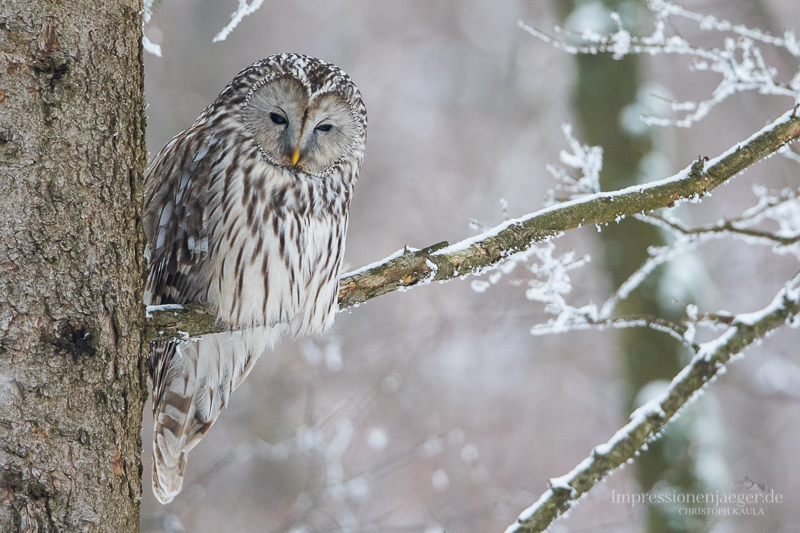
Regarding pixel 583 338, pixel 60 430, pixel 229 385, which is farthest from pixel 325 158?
pixel 583 338

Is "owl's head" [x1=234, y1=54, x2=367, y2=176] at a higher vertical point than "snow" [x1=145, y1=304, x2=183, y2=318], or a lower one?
higher

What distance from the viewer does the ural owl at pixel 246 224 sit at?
8.37ft

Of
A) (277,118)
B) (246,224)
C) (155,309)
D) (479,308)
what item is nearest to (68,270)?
(155,309)

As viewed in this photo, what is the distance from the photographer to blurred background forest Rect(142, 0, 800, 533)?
17.0ft

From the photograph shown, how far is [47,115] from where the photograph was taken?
159cm

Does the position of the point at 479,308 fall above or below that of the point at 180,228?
above

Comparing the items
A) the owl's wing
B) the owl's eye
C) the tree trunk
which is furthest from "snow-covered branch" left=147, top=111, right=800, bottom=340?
the owl's eye

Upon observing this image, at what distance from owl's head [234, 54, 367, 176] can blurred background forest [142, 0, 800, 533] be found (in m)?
2.41

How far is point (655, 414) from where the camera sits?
233cm

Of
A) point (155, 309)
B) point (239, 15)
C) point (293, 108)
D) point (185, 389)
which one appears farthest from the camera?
point (185, 389)

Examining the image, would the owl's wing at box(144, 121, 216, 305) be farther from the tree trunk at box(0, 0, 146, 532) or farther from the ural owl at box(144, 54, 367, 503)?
the tree trunk at box(0, 0, 146, 532)

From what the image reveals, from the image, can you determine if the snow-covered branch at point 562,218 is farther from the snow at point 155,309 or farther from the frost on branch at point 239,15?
the frost on branch at point 239,15

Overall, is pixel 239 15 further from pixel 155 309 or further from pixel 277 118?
pixel 155 309

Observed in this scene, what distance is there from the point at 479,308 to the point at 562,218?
457 cm
